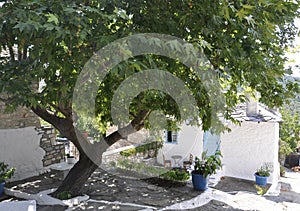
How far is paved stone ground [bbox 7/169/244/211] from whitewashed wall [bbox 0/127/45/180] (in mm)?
363

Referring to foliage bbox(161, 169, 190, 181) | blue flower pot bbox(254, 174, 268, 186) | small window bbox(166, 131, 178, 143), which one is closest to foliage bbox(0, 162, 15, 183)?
foliage bbox(161, 169, 190, 181)

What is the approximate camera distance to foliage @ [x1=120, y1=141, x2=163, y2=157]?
12156 millimetres

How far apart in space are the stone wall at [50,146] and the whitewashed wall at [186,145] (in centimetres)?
514

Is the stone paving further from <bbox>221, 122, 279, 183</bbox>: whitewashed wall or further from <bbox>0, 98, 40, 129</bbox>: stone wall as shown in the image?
<bbox>221, 122, 279, 183</bbox>: whitewashed wall

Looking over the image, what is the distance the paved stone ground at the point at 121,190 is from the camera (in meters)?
6.75

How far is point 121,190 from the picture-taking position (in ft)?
26.2

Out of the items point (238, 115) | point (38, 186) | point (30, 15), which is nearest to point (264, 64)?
point (30, 15)

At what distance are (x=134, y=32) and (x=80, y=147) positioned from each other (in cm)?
375

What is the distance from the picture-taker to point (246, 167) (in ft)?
41.2

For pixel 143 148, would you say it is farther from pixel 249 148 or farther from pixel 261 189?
pixel 261 189

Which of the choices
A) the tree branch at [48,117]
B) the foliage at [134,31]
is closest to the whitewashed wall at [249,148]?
the foliage at [134,31]

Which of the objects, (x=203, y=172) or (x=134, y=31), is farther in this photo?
(x=203, y=172)

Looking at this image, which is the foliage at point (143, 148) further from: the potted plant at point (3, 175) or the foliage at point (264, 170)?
the potted plant at point (3, 175)

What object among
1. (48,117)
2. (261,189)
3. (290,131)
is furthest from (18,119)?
(290,131)
